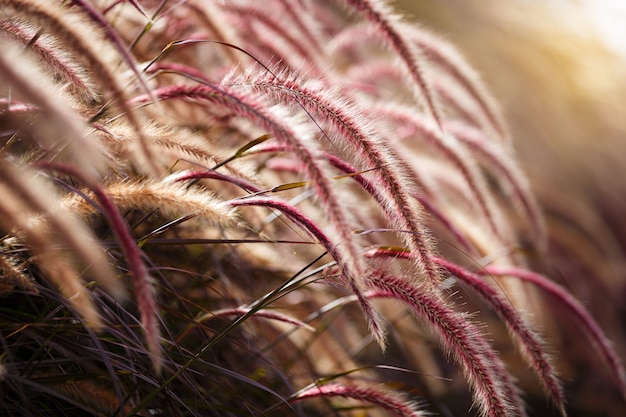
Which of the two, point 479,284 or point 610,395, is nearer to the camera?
point 479,284

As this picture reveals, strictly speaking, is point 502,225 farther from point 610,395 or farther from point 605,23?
→ point 605,23

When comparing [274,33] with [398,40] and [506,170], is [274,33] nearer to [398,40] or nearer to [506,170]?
[398,40]

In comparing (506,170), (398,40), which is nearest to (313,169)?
(398,40)

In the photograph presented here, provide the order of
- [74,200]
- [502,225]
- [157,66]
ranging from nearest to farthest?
[74,200], [157,66], [502,225]

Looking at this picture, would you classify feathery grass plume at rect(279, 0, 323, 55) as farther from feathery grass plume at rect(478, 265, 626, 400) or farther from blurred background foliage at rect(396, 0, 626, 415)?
blurred background foliage at rect(396, 0, 626, 415)

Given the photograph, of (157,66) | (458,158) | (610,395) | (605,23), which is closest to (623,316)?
(610,395)

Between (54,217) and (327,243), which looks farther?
(327,243)

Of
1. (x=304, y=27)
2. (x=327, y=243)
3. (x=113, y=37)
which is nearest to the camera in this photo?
(x=113, y=37)

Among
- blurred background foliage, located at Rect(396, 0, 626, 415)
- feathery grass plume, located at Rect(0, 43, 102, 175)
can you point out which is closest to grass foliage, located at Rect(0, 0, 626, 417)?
feathery grass plume, located at Rect(0, 43, 102, 175)
